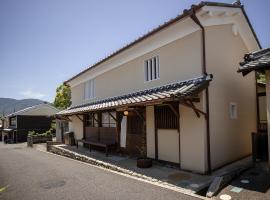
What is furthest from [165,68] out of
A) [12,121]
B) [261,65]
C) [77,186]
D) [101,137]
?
[12,121]

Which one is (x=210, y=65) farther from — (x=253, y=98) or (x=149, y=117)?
(x=253, y=98)

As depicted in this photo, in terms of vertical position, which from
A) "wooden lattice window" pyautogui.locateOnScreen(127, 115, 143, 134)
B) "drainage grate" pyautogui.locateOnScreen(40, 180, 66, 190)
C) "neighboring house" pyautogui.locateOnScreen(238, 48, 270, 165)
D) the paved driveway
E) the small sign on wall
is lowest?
"drainage grate" pyautogui.locateOnScreen(40, 180, 66, 190)

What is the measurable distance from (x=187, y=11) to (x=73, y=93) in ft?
50.6

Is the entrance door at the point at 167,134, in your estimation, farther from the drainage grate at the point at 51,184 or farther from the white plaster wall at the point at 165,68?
the drainage grate at the point at 51,184

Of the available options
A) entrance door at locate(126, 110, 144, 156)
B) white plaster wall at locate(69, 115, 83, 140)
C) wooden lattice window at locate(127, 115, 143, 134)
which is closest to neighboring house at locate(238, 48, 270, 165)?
entrance door at locate(126, 110, 144, 156)

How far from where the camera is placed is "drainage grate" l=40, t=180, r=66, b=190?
7.90 m

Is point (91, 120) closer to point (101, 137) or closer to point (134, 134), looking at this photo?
point (101, 137)

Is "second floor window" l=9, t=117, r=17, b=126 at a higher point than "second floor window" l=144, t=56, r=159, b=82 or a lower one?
lower

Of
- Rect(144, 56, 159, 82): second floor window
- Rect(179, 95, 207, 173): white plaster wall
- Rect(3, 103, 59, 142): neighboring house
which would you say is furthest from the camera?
Rect(3, 103, 59, 142): neighboring house

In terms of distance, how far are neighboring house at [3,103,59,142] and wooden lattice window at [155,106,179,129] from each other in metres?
32.3

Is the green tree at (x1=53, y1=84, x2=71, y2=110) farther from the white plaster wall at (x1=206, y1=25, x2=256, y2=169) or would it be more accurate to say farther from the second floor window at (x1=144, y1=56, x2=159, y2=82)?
the white plaster wall at (x1=206, y1=25, x2=256, y2=169)

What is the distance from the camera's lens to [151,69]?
448 inches

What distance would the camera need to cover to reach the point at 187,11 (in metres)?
8.31

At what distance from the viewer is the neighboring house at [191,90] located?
28.0ft
